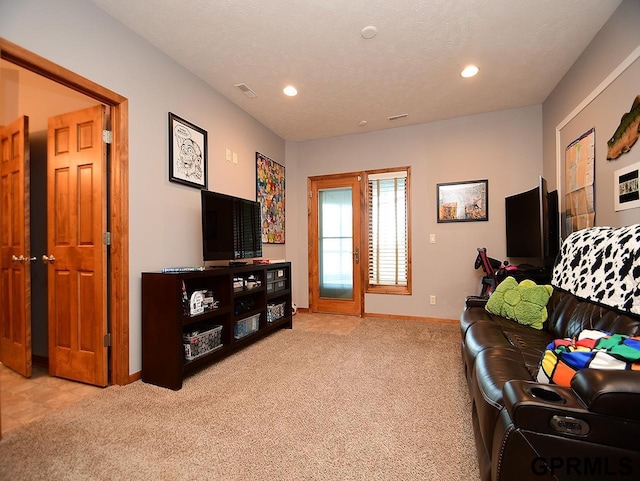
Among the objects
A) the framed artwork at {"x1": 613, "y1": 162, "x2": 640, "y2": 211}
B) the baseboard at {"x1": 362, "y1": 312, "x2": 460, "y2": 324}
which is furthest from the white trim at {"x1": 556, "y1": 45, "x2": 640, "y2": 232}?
the baseboard at {"x1": 362, "y1": 312, "x2": 460, "y2": 324}

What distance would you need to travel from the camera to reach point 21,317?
235cm

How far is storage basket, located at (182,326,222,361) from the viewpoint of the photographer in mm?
2436

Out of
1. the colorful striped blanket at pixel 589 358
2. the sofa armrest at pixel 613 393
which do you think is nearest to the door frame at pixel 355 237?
the colorful striped blanket at pixel 589 358

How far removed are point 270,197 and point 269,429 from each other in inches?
128

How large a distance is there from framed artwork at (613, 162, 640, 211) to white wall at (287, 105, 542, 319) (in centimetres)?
167

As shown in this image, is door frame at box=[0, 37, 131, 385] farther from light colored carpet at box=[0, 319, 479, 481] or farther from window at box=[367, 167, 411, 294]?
window at box=[367, 167, 411, 294]

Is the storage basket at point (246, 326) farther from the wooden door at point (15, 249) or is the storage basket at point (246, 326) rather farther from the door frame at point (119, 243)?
the wooden door at point (15, 249)

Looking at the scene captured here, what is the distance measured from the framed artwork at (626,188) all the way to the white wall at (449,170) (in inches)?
65.9

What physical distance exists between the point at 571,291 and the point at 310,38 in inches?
107

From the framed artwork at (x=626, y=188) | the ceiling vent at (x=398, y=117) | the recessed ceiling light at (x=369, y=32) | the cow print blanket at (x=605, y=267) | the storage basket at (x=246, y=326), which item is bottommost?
the storage basket at (x=246, y=326)

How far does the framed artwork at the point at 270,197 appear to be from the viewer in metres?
4.20

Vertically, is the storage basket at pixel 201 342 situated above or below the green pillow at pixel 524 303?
below

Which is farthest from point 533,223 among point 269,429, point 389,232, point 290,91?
point 269,429

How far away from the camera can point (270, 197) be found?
14.6 feet
